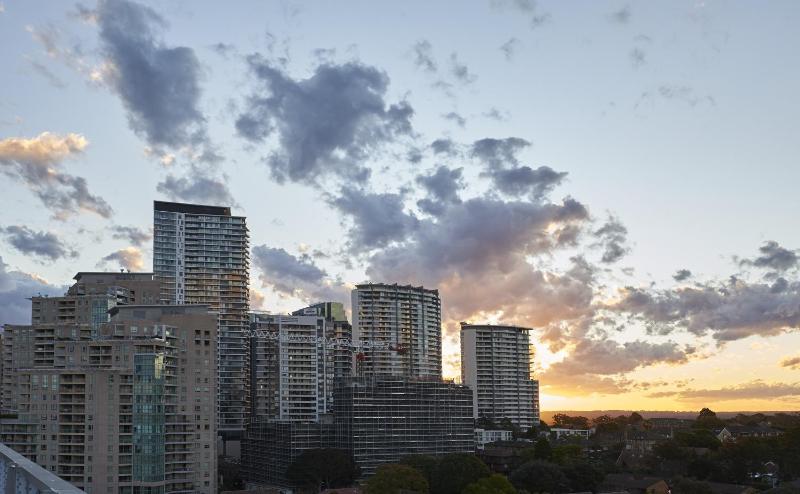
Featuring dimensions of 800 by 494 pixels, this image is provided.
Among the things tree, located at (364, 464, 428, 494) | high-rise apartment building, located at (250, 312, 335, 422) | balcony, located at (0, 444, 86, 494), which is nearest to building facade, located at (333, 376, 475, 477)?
tree, located at (364, 464, 428, 494)

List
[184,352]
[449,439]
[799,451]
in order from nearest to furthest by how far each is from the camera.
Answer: [184,352]
[799,451]
[449,439]

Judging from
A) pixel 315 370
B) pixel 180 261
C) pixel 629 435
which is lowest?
pixel 629 435

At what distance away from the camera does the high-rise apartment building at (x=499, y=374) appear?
516ft

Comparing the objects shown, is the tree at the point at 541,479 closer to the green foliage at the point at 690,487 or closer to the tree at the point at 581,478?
the tree at the point at 581,478

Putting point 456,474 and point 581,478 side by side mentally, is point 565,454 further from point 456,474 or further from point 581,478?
point 456,474

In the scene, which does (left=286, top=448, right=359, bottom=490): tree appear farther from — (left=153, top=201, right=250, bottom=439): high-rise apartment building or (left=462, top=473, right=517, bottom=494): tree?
(left=153, top=201, right=250, bottom=439): high-rise apartment building

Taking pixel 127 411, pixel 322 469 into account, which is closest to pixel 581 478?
pixel 322 469

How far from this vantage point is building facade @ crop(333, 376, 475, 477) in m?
85.2

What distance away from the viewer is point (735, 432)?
398 ft

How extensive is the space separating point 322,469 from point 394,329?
6410 centimetres

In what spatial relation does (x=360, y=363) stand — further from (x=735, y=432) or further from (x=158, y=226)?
(x=735, y=432)

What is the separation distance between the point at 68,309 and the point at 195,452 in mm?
27866

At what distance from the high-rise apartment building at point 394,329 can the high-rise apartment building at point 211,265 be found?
879 inches

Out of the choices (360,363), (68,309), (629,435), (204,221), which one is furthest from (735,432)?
(68,309)
